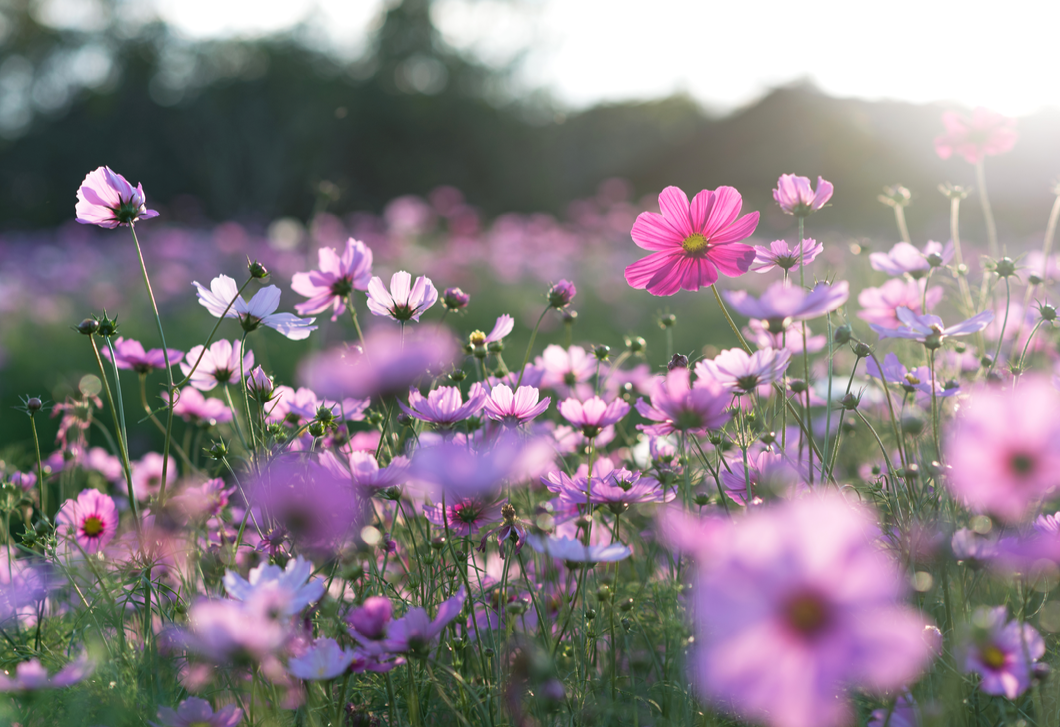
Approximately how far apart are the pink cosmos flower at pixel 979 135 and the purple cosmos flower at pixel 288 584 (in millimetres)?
1741

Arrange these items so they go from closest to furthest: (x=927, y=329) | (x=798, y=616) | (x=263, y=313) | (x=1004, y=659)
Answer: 1. (x=798, y=616)
2. (x=1004, y=659)
3. (x=927, y=329)
4. (x=263, y=313)

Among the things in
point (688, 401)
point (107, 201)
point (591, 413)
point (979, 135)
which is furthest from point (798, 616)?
point (979, 135)

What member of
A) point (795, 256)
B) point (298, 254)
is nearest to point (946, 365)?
point (795, 256)

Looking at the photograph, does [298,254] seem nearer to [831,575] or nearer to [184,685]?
[184,685]

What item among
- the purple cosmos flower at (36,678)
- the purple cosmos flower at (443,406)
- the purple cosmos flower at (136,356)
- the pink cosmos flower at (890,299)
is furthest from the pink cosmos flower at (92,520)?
the pink cosmos flower at (890,299)

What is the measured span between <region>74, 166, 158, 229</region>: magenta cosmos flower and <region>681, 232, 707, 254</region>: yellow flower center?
75 cm

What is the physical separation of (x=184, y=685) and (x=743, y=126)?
11.9 m

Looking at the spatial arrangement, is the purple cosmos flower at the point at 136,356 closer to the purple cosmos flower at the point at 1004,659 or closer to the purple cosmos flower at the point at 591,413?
the purple cosmos flower at the point at 591,413

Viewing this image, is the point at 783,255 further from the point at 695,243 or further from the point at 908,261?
the point at 908,261

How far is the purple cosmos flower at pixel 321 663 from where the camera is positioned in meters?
0.72

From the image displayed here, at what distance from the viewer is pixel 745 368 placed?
2.65ft

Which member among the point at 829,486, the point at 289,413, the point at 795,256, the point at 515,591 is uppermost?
the point at 795,256

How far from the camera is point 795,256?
1.04 m

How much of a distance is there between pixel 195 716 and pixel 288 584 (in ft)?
0.65
